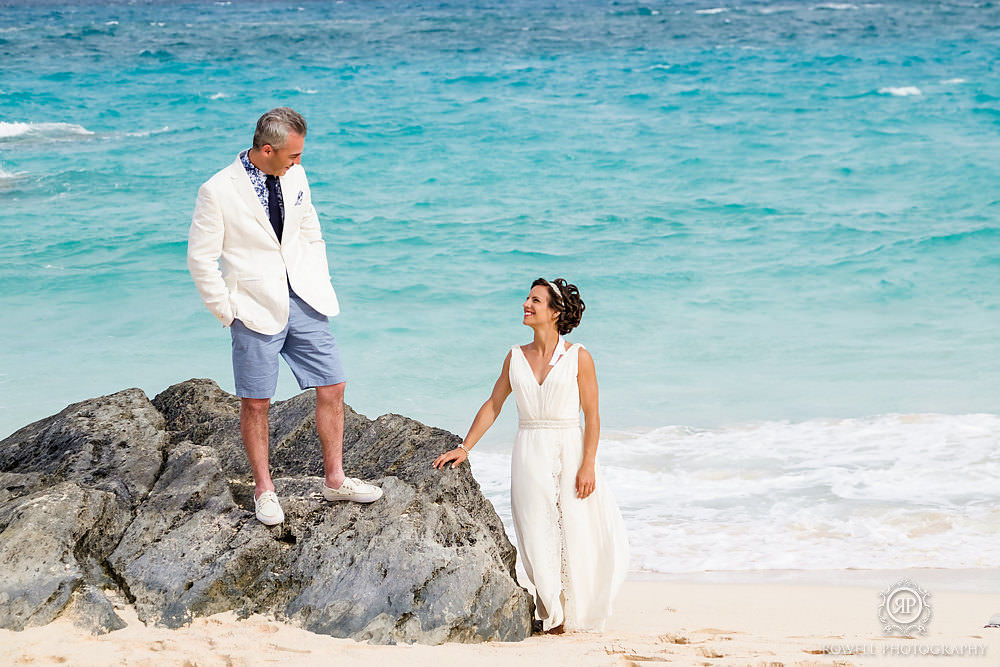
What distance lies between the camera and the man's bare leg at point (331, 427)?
4.52 meters

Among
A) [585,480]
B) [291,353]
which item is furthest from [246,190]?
[585,480]

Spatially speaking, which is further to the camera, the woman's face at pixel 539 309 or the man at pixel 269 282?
the woman's face at pixel 539 309

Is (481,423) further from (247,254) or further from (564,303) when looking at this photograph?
(247,254)

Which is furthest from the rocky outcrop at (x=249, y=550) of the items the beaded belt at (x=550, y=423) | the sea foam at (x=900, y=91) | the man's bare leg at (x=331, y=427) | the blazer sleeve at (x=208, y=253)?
the sea foam at (x=900, y=91)

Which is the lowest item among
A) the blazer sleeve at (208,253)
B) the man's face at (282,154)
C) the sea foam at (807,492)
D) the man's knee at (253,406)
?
the sea foam at (807,492)

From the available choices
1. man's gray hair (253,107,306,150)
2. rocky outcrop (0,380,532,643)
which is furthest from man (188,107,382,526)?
rocky outcrop (0,380,532,643)

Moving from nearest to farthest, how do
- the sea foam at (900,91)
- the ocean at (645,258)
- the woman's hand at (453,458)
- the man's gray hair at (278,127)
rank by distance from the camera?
the man's gray hair at (278,127) < the woman's hand at (453,458) < the ocean at (645,258) < the sea foam at (900,91)

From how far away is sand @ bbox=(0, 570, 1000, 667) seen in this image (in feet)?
12.8

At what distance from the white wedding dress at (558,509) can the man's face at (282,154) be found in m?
1.33

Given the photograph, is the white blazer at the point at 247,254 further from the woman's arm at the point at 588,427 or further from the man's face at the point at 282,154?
the woman's arm at the point at 588,427

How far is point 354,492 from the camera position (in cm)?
450

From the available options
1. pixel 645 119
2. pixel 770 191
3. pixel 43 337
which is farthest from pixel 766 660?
pixel 645 119

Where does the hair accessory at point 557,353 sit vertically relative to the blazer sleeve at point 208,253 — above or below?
below

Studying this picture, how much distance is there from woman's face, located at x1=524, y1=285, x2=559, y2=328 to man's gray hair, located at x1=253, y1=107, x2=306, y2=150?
123 cm
